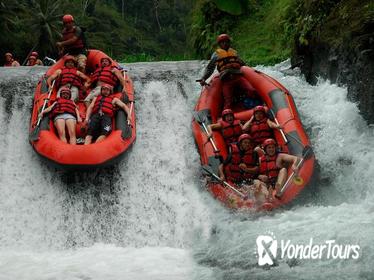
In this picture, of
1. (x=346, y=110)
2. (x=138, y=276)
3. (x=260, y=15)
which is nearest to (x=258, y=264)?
(x=138, y=276)

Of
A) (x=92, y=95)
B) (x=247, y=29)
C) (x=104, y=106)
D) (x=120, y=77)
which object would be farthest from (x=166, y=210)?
(x=247, y=29)

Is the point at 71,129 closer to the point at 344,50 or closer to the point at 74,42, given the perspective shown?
the point at 74,42

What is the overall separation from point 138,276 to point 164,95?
4.29 metres

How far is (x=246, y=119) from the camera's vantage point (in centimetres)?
820

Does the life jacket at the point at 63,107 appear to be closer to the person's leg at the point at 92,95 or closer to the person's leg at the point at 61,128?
the person's leg at the point at 61,128

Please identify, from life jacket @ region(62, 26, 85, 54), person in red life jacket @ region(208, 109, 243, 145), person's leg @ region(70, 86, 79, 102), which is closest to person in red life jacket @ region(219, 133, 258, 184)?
person in red life jacket @ region(208, 109, 243, 145)

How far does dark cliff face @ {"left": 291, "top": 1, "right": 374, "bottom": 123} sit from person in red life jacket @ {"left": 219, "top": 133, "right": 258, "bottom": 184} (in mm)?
1563

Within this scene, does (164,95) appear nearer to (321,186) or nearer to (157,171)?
(157,171)

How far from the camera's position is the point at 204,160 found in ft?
24.5

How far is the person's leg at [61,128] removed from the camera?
766 cm

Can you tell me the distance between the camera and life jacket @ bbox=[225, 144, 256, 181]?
23.7 ft

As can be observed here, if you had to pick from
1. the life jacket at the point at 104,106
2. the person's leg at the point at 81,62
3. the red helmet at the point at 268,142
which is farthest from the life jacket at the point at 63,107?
the red helmet at the point at 268,142

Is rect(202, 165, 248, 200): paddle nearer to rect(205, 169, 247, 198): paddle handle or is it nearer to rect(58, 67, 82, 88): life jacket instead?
rect(205, 169, 247, 198): paddle handle

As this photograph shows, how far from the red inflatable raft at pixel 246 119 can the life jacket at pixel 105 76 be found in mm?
1366
